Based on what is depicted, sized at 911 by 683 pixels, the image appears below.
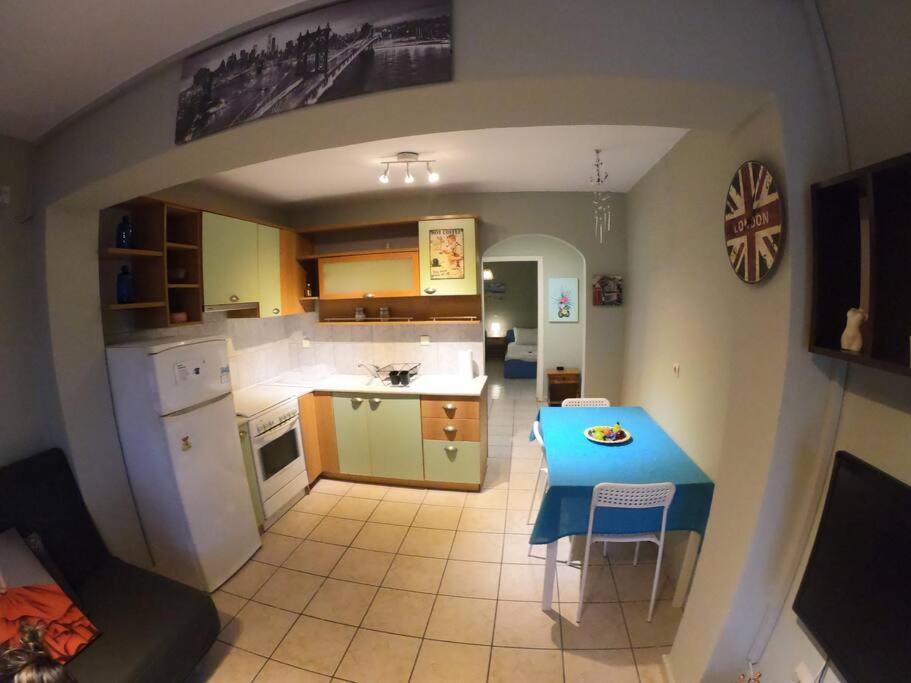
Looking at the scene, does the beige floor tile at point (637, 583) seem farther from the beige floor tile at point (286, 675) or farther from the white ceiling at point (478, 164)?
the white ceiling at point (478, 164)

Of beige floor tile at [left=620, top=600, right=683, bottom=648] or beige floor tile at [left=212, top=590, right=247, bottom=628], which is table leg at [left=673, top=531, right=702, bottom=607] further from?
beige floor tile at [left=212, top=590, right=247, bottom=628]

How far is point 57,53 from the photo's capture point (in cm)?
111

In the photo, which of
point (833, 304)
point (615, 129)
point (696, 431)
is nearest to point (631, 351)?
point (696, 431)

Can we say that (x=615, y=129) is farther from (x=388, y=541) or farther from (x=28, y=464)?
(x=28, y=464)

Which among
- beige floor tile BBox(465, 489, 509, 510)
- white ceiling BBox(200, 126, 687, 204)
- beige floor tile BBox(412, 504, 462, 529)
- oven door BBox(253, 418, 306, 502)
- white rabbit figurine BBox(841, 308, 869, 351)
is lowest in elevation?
beige floor tile BBox(412, 504, 462, 529)

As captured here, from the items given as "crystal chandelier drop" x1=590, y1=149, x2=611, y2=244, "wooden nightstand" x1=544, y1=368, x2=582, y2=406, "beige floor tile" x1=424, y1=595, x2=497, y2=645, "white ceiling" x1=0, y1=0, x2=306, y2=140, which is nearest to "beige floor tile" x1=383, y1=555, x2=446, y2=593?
"beige floor tile" x1=424, y1=595, x2=497, y2=645

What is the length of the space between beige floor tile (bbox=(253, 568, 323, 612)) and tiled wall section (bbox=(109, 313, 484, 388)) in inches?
61.0

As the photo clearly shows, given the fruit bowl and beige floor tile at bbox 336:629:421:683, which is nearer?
beige floor tile at bbox 336:629:421:683

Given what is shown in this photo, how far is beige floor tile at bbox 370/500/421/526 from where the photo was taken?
8.34 feet

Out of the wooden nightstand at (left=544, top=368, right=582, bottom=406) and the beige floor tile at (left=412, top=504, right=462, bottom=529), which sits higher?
the wooden nightstand at (left=544, top=368, right=582, bottom=406)

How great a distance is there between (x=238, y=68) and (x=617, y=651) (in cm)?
287

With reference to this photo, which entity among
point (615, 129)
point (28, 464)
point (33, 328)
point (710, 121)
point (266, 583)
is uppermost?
point (615, 129)

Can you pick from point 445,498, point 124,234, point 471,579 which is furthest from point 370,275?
point 471,579

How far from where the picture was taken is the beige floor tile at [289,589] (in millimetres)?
1892
